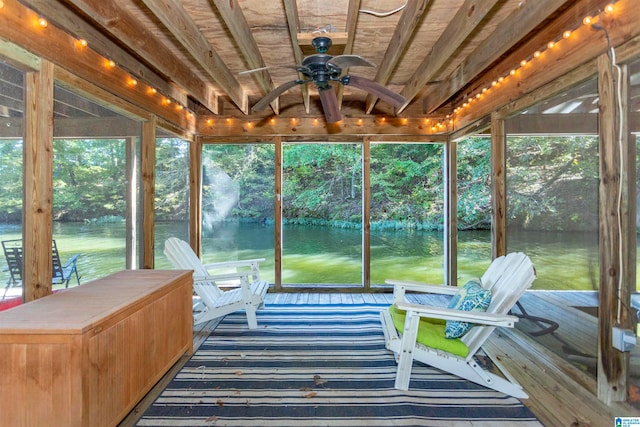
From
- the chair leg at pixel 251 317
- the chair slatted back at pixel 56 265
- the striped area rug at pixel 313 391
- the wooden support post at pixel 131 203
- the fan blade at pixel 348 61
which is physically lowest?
the striped area rug at pixel 313 391

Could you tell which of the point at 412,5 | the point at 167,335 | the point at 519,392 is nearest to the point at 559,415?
the point at 519,392

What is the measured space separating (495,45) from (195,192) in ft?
12.8

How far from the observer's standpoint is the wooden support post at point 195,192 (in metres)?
4.48

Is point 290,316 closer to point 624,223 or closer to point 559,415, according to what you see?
point 559,415

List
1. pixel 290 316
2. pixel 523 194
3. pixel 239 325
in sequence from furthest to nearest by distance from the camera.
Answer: pixel 290 316 < pixel 239 325 < pixel 523 194

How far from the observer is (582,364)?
2.21 metres

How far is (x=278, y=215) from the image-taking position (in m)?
4.57

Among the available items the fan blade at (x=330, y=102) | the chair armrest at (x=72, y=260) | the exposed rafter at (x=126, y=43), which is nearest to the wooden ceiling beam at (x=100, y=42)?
the exposed rafter at (x=126, y=43)

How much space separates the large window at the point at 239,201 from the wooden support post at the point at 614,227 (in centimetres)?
361

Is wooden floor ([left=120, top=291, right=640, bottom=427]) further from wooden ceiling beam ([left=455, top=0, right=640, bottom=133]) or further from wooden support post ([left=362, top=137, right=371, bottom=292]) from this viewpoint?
wooden support post ([left=362, top=137, right=371, bottom=292])

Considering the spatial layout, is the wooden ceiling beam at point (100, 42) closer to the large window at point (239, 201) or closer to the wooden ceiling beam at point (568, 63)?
the large window at point (239, 201)

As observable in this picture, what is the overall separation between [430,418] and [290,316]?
1.96 metres

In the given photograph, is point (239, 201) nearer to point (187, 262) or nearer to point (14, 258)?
point (187, 262)

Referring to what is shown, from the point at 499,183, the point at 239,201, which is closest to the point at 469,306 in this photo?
the point at 499,183
